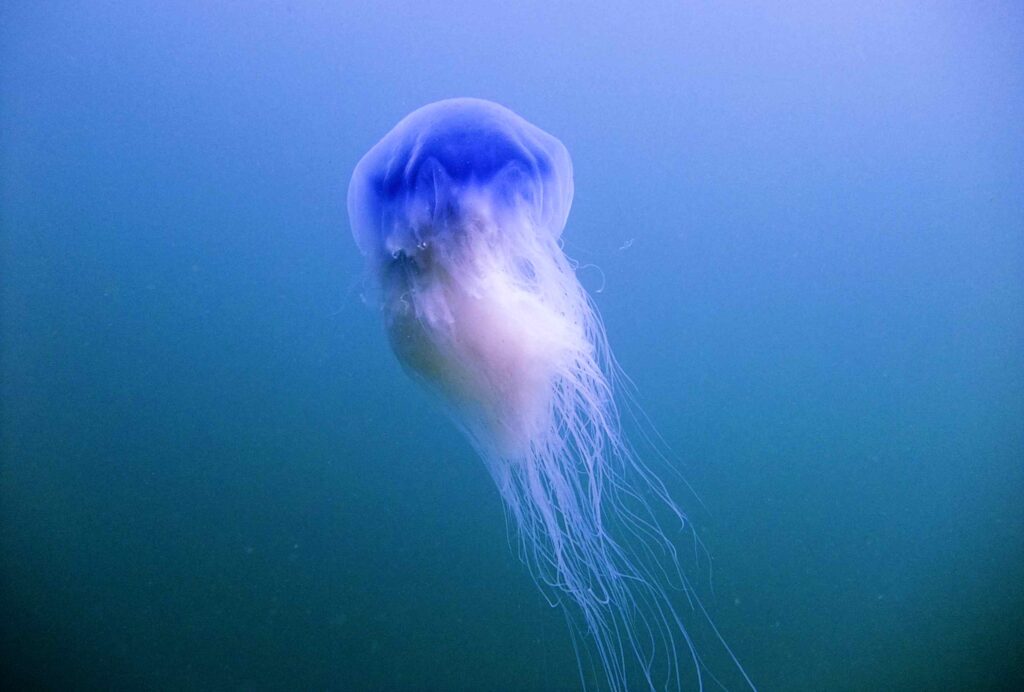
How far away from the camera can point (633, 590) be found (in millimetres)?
3514

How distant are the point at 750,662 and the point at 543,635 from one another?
3.99 ft

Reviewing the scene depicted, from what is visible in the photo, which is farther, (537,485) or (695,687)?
(695,687)

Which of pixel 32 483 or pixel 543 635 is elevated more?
pixel 32 483

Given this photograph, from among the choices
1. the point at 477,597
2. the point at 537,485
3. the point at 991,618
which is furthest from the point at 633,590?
the point at 991,618

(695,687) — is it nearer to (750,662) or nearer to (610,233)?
(750,662)

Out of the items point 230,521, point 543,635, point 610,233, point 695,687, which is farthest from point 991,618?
point 230,521

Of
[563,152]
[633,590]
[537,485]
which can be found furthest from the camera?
[633,590]

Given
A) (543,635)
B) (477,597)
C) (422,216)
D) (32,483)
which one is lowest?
(543,635)

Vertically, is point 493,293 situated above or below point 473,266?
below

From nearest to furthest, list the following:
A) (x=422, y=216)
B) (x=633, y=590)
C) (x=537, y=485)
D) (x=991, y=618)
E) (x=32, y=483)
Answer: (x=422, y=216) < (x=537, y=485) < (x=32, y=483) < (x=991, y=618) < (x=633, y=590)

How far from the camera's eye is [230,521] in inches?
133

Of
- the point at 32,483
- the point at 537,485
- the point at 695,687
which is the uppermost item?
the point at 32,483

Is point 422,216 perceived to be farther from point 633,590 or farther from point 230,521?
point 633,590

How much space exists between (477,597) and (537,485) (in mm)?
1212
